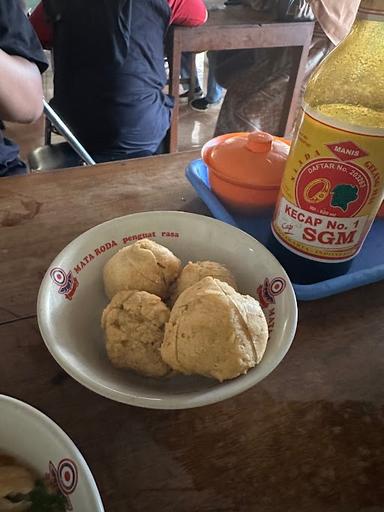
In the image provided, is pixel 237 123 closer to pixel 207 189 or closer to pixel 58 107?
pixel 58 107

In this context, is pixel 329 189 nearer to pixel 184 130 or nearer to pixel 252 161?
pixel 252 161

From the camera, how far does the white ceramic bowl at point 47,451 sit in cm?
28

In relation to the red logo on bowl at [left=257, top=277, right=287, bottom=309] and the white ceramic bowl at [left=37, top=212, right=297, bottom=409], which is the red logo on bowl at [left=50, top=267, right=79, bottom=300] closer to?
the white ceramic bowl at [left=37, top=212, right=297, bottom=409]

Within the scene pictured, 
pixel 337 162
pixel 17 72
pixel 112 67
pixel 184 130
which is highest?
pixel 337 162

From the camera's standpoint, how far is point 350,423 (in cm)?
43

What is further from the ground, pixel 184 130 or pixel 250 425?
pixel 250 425

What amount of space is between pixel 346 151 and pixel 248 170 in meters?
0.17

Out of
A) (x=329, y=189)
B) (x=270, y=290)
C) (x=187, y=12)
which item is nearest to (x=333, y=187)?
(x=329, y=189)

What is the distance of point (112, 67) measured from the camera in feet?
3.92

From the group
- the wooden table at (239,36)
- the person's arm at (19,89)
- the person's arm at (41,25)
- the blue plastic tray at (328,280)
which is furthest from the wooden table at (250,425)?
the wooden table at (239,36)

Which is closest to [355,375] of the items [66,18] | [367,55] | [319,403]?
[319,403]

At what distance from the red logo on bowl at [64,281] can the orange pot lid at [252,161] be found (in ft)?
0.77

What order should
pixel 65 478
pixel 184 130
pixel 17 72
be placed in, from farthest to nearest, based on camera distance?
pixel 184 130 < pixel 17 72 < pixel 65 478

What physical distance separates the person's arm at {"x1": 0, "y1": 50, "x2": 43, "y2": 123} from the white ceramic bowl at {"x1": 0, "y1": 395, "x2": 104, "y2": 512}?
647 millimetres
